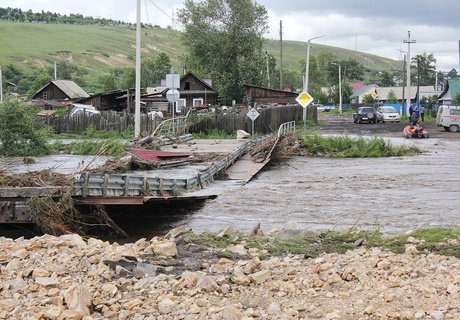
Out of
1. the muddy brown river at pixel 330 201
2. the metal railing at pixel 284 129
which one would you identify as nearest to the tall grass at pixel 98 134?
the metal railing at pixel 284 129

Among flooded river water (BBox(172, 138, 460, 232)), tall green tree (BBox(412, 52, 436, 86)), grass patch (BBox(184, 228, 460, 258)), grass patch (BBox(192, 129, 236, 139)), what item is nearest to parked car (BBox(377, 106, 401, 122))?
grass patch (BBox(192, 129, 236, 139))

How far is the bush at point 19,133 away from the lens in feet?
109

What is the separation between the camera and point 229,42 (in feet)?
231

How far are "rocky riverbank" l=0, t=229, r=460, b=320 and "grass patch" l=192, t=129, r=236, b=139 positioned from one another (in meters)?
30.8

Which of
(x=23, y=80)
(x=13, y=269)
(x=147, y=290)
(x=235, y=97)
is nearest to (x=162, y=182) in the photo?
(x=13, y=269)

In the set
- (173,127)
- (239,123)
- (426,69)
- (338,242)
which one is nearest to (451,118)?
(239,123)

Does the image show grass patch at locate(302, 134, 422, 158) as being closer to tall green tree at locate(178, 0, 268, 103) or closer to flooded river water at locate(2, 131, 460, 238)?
flooded river water at locate(2, 131, 460, 238)

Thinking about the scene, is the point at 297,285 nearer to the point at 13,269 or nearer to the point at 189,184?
the point at 13,269

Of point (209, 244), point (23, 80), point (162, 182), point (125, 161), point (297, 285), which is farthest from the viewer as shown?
point (23, 80)

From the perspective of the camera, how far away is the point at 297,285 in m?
8.45

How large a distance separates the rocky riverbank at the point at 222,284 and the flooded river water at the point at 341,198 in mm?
3874

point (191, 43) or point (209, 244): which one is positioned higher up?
point (191, 43)

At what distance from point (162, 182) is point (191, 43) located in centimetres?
5699

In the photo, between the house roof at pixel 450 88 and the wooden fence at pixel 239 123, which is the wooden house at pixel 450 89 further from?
the wooden fence at pixel 239 123
